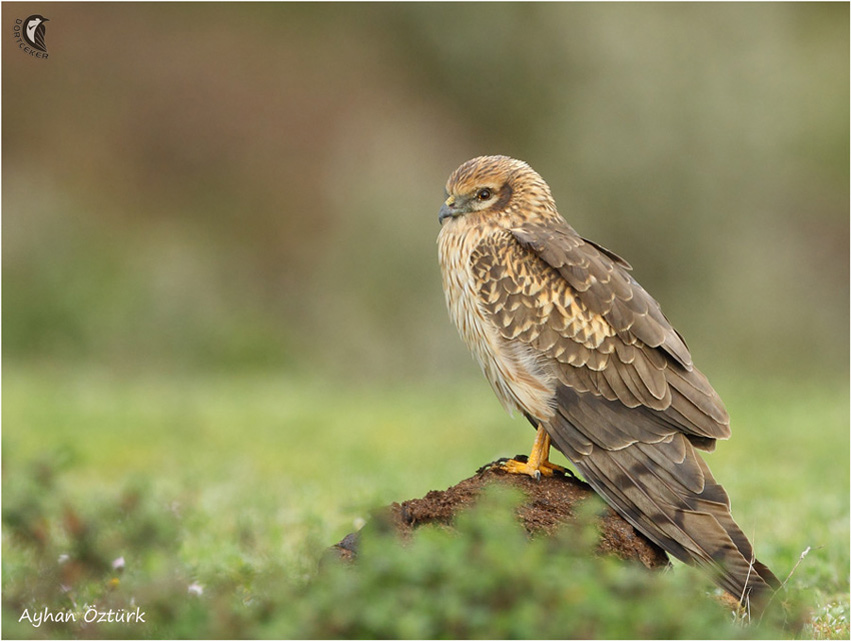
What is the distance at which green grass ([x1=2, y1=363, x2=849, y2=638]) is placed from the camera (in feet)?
12.6

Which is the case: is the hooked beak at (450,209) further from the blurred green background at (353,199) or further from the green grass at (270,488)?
the blurred green background at (353,199)

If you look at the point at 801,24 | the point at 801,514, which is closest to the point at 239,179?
the point at 801,514

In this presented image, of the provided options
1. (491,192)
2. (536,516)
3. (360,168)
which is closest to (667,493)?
(536,516)

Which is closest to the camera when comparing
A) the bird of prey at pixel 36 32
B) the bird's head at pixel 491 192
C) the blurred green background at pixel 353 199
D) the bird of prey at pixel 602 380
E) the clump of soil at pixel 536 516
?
the clump of soil at pixel 536 516

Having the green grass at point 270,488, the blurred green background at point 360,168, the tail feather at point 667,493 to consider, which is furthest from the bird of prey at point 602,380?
the blurred green background at point 360,168

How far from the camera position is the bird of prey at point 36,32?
14477 mm

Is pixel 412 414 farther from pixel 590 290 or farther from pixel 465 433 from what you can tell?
pixel 590 290

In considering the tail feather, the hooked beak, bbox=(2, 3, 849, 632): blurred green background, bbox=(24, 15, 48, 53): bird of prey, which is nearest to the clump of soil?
the tail feather

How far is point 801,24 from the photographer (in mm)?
21703

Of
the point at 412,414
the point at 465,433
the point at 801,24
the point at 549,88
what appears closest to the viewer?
the point at 465,433

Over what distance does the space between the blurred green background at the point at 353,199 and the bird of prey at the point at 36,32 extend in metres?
0.20

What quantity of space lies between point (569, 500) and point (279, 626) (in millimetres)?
1720

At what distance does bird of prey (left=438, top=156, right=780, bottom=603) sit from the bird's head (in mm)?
130

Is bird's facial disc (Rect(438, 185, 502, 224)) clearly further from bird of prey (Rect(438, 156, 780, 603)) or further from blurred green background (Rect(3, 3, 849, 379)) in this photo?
blurred green background (Rect(3, 3, 849, 379))
